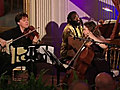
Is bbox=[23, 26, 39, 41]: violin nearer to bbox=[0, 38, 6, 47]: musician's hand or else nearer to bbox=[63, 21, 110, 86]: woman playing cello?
bbox=[0, 38, 6, 47]: musician's hand

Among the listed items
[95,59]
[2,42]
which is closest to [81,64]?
[95,59]

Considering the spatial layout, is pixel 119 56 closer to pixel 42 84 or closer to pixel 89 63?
pixel 89 63

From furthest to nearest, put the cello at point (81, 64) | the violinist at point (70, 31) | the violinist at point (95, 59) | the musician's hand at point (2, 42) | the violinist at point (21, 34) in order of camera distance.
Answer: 1. the violinist at point (70, 31)
2. the violinist at point (21, 34)
3. the musician's hand at point (2, 42)
4. the violinist at point (95, 59)
5. the cello at point (81, 64)

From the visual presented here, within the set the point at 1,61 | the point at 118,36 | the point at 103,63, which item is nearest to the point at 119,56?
the point at 118,36

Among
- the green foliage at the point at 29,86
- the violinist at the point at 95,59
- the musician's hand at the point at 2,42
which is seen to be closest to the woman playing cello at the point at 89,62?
the violinist at the point at 95,59

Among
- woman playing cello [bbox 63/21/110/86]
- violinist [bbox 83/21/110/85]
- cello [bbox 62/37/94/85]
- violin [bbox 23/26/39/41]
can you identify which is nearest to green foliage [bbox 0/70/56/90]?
woman playing cello [bbox 63/21/110/86]

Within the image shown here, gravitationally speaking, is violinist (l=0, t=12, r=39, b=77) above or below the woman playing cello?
above

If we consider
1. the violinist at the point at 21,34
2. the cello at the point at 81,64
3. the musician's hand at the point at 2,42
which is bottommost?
the cello at the point at 81,64

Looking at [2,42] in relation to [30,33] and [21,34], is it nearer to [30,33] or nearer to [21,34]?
[21,34]

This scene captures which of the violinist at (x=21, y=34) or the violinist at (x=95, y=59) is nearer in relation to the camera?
the violinist at (x=95, y=59)

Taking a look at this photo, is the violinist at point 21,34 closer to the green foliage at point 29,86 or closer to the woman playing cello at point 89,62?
the woman playing cello at point 89,62

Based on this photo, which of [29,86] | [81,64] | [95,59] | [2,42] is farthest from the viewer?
[2,42]

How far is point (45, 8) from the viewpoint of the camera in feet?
19.8

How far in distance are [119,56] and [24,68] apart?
1.54 metres
